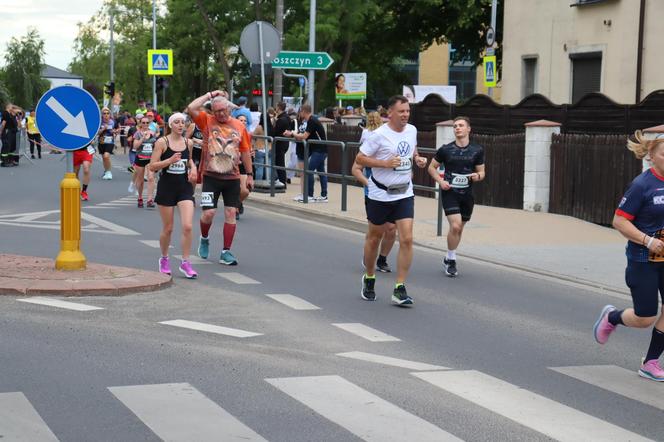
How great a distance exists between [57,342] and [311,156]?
13.4m

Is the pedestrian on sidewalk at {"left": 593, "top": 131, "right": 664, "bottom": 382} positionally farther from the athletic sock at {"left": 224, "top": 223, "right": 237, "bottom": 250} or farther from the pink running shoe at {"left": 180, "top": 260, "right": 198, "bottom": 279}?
the athletic sock at {"left": 224, "top": 223, "right": 237, "bottom": 250}

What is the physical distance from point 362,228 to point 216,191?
485 centimetres

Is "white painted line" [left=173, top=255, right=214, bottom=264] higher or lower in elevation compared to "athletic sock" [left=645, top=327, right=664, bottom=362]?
lower

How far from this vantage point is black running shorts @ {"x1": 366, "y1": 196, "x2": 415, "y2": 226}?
10.2 meters

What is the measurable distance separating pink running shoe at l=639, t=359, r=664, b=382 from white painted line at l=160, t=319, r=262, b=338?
105 inches

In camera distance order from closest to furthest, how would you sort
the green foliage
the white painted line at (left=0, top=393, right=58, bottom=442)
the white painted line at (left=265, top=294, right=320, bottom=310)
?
the white painted line at (left=0, top=393, right=58, bottom=442)
the white painted line at (left=265, top=294, right=320, bottom=310)
the green foliage

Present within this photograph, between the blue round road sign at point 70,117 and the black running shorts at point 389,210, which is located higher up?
the blue round road sign at point 70,117

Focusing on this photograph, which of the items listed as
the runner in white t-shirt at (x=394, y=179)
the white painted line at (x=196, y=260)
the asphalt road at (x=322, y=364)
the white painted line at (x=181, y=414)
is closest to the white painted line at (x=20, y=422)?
the asphalt road at (x=322, y=364)

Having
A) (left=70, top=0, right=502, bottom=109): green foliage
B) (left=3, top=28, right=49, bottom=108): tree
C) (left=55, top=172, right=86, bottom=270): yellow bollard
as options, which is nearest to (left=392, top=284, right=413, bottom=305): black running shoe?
(left=55, top=172, right=86, bottom=270): yellow bollard

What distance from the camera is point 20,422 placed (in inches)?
227

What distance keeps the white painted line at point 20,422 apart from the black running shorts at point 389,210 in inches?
181

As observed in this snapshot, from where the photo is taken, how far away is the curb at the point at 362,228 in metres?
12.0

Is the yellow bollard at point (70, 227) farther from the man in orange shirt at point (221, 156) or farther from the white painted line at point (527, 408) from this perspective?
the white painted line at point (527, 408)

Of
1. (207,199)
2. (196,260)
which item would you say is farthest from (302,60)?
(207,199)
